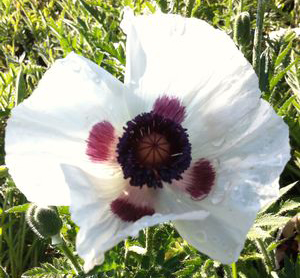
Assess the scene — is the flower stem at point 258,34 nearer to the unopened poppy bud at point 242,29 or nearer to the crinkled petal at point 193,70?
the unopened poppy bud at point 242,29

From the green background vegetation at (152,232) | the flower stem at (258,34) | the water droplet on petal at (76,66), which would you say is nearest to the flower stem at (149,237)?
the green background vegetation at (152,232)

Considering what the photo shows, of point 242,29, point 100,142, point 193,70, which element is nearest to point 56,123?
point 100,142

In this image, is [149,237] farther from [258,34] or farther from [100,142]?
[258,34]

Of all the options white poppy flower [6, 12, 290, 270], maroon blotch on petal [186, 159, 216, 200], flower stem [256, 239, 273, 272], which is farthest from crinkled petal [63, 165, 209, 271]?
flower stem [256, 239, 273, 272]

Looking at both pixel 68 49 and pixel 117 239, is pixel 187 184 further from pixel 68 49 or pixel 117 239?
pixel 68 49

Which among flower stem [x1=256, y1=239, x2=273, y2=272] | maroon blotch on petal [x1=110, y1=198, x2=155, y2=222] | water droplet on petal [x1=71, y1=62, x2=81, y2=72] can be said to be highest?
water droplet on petal [x1=71, y1=62, x2=81, y2=72]

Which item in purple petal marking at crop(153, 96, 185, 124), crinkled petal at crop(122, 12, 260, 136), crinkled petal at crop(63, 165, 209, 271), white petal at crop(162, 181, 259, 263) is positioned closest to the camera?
crinkled petal at crop(63, 165, 209, 271)

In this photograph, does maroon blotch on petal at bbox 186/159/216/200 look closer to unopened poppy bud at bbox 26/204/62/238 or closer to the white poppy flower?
the white poppy flower
